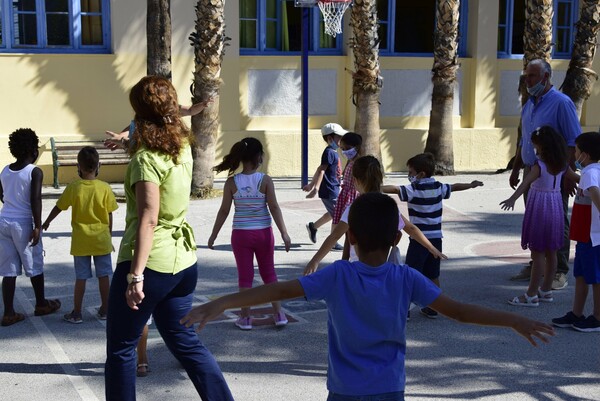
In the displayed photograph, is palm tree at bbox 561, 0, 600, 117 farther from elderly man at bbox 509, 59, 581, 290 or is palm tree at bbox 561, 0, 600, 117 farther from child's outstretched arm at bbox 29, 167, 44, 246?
child's outstretched arm at bbox 29, 167, 44, 246

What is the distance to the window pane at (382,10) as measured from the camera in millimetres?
18641

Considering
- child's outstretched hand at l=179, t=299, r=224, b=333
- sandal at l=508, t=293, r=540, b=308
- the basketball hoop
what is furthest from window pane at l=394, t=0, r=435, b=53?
child's outstretched hand at l=179, t=299, r=224, b=333

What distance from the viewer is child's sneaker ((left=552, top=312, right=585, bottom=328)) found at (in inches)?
279

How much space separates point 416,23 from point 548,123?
11289 mm

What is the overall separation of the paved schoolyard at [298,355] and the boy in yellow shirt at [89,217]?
505 mm

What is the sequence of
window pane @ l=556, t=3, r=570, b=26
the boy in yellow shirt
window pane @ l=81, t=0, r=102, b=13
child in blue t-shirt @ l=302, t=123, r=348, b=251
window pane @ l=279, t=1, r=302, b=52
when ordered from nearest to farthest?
1. the boy in yellow shirt
2. child in blue t-shirt @ l=302, t=123, r=348, b=251
3. window pane @ l=81, t=0, r=102, b=13
4. window pane @ l=279, t=1, r=302, b=52
5. window pane @ l=556, t=3, r=570, b=26

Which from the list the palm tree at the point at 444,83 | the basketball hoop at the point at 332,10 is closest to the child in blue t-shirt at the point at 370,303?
the basketball hoop at the point at 332,10

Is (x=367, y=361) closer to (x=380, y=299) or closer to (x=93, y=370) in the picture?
(x=380, y=299)

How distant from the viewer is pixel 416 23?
1916cm

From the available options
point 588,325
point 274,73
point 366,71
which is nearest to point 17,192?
point 588,325

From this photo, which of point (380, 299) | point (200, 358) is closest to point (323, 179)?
point (200, 358)

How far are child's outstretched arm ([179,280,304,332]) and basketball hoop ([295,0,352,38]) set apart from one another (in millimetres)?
11482

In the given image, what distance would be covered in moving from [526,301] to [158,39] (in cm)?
778

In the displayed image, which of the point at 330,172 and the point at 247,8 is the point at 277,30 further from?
the point at 330,172
